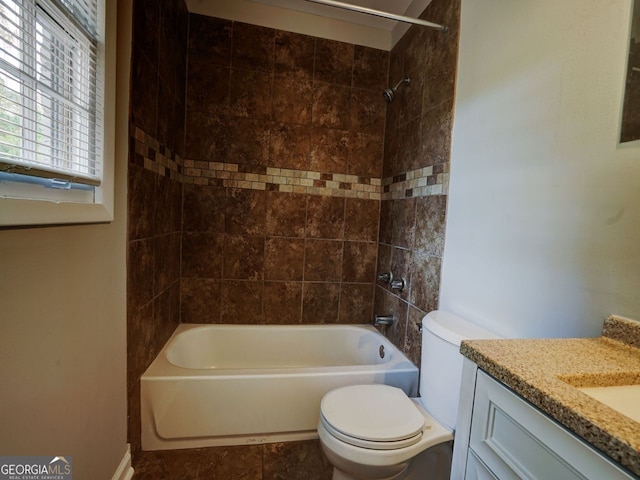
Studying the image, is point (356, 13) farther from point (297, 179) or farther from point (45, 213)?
point (45, 213)

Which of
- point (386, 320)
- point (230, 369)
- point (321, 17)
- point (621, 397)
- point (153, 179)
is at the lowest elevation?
point (230, 369)

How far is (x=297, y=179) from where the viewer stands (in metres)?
2.17

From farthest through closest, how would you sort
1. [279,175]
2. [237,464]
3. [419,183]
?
[279,175], [419,183], [237,464]

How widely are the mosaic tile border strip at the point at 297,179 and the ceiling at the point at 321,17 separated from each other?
1020 mm

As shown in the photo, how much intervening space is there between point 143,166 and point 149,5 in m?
0.76

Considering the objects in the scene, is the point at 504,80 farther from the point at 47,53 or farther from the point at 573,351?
the point at 47,53

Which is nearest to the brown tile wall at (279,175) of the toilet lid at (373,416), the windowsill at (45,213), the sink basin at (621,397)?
the toilet lid at (373,416)

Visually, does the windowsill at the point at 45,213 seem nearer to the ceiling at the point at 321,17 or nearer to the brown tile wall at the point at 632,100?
the brown tile wall at the point at 632,100

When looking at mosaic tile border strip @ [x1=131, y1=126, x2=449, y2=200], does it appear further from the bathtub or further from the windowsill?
the bathtub

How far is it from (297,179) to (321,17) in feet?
3.90

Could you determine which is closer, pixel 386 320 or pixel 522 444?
pixel 522 444

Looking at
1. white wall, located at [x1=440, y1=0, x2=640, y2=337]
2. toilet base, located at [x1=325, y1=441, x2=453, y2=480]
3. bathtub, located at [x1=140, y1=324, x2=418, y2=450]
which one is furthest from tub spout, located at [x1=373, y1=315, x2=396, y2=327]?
toilet base, located at [x1=325, y1=441, x2=453, y2=480]

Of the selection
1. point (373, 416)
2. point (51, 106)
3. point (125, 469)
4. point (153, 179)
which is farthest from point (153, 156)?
point (373, 416)

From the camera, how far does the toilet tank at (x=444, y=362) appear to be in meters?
1.15
